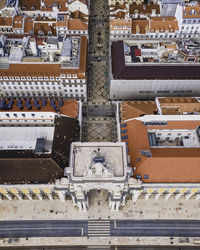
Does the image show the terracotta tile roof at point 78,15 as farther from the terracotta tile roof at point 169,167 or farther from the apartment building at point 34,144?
the terracotta tile roof at point 169,167

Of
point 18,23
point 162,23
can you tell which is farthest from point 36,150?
point 162,23

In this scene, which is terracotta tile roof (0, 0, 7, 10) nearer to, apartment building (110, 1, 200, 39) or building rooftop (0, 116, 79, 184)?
apartment building (110, 1, 200, 39)

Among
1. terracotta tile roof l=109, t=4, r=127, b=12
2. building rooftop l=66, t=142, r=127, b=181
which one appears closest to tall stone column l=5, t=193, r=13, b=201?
building rooftop l=66, t=142, r=127, b=181

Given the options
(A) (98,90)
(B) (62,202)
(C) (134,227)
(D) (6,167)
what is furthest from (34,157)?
(A) (98,90)

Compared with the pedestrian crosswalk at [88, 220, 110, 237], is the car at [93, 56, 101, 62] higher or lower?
higher

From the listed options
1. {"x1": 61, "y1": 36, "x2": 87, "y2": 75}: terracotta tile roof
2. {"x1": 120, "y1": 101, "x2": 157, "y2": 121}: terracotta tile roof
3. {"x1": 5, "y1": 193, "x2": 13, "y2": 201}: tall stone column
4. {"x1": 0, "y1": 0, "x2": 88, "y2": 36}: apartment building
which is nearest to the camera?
{"x1": 5, "y1": 193, "x2": 13, "y2": 201}: tall stone column

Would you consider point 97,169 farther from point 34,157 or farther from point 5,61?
point 5,61

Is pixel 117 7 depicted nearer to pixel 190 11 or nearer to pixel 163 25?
pixel 163 25
